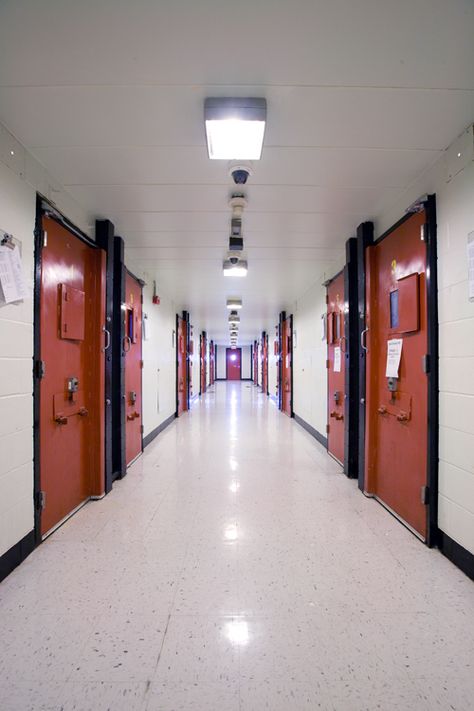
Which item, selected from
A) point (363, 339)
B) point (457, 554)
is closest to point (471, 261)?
point (363, 339)

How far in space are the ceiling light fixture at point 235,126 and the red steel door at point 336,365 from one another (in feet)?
8.08

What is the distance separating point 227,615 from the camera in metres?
1.64

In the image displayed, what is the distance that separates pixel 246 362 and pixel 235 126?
22.5 meters

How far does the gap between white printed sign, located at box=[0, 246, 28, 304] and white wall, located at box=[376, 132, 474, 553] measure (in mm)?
2639

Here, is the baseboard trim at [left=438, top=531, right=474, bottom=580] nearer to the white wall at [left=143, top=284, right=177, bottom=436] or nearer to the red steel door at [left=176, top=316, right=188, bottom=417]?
the white wall at [left=143, top=284, right=177, bottom=436]

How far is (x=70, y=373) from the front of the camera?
278 cm

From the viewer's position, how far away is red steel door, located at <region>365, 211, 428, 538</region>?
2.41 metres

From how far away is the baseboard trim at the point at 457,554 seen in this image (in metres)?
1.94

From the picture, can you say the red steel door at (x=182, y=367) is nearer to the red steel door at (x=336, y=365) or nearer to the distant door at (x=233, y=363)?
the red steel door at (x=336, y=365)

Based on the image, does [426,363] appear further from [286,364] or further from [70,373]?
[286,364]

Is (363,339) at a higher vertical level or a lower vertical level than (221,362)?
higher

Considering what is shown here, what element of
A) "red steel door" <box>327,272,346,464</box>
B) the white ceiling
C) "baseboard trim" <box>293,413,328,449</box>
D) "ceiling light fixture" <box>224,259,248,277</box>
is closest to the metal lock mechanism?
the white ceiling

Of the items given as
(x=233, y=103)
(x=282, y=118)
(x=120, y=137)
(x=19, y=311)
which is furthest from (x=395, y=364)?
(x=19, y=311)

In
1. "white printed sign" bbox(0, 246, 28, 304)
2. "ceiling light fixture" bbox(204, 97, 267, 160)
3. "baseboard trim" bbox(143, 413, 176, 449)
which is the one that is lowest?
"baseboard trim" bbox(143, 413, 176, 449)
